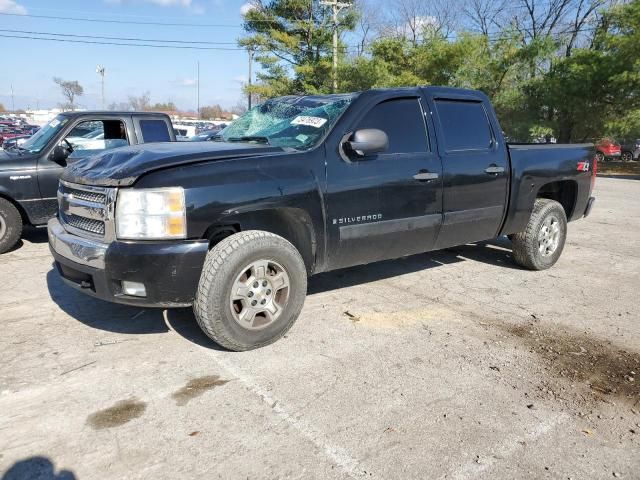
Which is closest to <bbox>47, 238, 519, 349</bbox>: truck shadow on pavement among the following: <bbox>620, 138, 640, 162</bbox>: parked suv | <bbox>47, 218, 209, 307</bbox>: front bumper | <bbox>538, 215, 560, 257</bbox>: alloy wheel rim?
<bbox>538, 215, 560, 257</bbox>: alloy wheel rim

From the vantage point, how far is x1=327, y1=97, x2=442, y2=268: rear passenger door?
161 inches

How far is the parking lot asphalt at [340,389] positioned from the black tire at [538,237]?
71 cm

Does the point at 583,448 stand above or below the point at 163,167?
below

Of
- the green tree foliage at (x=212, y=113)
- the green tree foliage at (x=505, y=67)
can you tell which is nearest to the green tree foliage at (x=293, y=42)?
the green tree foliage at (x=505, y=67)

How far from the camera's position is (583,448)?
2.73 metres

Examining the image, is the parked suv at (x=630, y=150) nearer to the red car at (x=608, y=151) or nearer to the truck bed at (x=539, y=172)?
the red car at (x=608, y=151)

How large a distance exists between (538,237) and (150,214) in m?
4.39

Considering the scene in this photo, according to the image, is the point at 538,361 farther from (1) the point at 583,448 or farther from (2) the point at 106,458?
(2) the point at 106,458

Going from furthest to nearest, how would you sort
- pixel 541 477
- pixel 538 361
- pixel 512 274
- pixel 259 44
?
pixel 259 44
pixel 512 274
pixel 538 361
pixel 541 477

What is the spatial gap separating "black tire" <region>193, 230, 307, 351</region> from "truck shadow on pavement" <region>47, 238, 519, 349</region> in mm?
341

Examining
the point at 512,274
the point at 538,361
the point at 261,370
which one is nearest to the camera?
the point at 261,370

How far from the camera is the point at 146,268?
10.8 feet

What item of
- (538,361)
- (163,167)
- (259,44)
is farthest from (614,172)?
(163,167)

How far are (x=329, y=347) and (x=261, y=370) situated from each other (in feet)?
2.00
